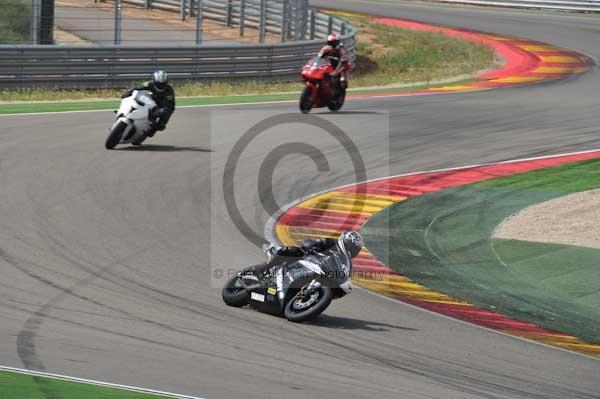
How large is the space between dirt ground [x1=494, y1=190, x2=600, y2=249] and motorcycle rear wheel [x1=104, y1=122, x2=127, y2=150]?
259 inches

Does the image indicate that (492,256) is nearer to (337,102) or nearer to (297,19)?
(337,102)

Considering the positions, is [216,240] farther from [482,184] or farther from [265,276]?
[482,184]

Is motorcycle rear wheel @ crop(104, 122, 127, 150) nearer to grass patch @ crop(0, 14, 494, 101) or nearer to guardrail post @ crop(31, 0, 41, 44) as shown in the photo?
grass patch @ crop(0, 14, 494, 101)

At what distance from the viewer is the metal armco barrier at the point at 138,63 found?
77.8 ft

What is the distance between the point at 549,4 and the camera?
4666cm

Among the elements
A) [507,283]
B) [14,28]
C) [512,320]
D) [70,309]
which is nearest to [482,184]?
[507,283]

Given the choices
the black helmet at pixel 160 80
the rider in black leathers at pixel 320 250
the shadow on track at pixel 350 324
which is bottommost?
the shadow on track at pixel 350 324

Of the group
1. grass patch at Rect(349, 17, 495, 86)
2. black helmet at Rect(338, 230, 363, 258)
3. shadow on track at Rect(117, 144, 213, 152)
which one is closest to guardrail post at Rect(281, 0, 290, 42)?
grass patch at Rect(349, 17, 495, 86)

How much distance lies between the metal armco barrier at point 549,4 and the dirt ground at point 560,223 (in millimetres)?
30204

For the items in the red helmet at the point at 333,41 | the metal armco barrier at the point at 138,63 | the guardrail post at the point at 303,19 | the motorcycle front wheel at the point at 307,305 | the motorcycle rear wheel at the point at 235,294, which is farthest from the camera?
the guardrail post at the point at 303,19

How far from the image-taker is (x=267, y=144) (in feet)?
64.3

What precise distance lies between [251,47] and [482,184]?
10522 mm

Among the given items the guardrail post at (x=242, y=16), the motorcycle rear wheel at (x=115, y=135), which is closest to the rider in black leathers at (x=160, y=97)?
the motorcycle rear wheel at (x=115, y=135)

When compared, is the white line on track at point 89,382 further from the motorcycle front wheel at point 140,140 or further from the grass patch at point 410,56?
the grass patch at point 410,56
